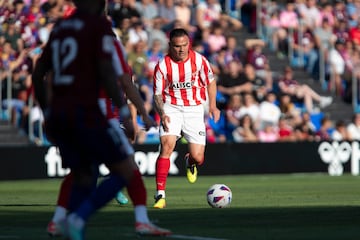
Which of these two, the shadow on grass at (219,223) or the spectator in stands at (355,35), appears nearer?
the shadow on grass at (219,223)

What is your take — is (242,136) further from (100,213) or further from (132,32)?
(100,213)

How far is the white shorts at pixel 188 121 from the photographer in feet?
52.4

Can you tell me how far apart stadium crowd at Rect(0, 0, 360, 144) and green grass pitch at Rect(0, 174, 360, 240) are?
4934 millimetres

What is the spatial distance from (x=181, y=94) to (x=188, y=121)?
0.39 metres

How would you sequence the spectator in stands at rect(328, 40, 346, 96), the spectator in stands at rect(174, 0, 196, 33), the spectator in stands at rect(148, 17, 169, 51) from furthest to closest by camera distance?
the spectator in stands at rect(328, 40, 346, 96) < the spectator in stands at rect(174, 0, 196, 33) < the spectator in stands at rect(148, 17, 169, 51)

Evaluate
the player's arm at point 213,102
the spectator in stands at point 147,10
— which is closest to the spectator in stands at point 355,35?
the spectator in stands at point 147,10

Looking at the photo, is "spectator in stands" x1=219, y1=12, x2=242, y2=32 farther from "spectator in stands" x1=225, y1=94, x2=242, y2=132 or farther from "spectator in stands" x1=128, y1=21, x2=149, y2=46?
"spectator in stands" x1=225, y1=94, x2=242, y2=132

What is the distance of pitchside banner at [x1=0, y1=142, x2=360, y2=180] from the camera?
24812 mm

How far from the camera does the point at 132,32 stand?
28.1 metres

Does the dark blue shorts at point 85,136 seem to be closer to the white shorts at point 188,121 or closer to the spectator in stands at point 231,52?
A: the white shorts at point 188,121

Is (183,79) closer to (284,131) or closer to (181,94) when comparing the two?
(181,94)

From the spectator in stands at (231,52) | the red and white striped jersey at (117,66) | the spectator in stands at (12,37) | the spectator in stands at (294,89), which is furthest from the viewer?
the spectator in stands at (294,89)

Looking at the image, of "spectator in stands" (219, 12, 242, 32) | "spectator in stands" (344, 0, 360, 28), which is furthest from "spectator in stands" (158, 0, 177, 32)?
"spectator in stands" (344, 0, 360, 28)

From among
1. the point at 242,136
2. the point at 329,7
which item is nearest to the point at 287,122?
the point at 242,136
